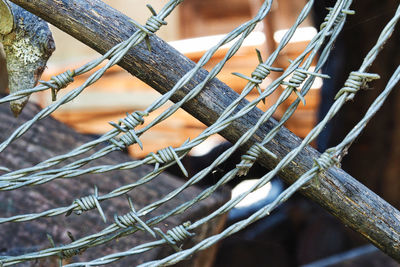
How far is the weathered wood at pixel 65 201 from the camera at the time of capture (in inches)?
59.7

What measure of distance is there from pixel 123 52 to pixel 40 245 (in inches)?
35.7

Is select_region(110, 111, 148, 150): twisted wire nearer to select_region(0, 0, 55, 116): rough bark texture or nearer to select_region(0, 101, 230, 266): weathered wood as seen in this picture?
select_region(0, 0, 55, 116): rough bark texture

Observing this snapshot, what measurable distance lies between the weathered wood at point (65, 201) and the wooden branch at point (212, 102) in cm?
45

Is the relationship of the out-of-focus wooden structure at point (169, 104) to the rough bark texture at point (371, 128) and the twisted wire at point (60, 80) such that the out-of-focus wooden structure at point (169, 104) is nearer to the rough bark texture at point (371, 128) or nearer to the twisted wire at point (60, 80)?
the rough bark texture at point (371, 128)

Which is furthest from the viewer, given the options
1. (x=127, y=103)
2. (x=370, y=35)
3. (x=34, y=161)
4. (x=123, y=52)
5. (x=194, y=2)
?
(x=194, y=2)

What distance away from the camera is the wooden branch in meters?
0.87

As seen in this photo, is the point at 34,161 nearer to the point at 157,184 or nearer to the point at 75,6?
the point at 157,184

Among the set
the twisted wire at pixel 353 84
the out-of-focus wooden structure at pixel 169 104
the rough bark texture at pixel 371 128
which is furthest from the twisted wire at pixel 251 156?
the out-of-focus wooden structure at pixel 169 104

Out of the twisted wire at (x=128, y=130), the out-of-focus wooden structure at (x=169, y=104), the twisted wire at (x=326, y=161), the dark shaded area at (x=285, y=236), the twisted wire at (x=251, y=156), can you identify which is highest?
the out-of-focus wooden structure at (x=169, y=104)

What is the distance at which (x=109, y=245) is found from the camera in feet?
5.17

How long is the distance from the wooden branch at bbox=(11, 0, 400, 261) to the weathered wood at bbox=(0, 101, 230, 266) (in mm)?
449

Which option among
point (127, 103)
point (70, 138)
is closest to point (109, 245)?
point (70, 138)

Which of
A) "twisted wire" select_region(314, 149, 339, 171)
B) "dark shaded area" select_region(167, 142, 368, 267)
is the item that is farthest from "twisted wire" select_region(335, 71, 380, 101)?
"dark shaded area" select_region(167, 142, 368, 267)

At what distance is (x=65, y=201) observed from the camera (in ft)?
5.73
